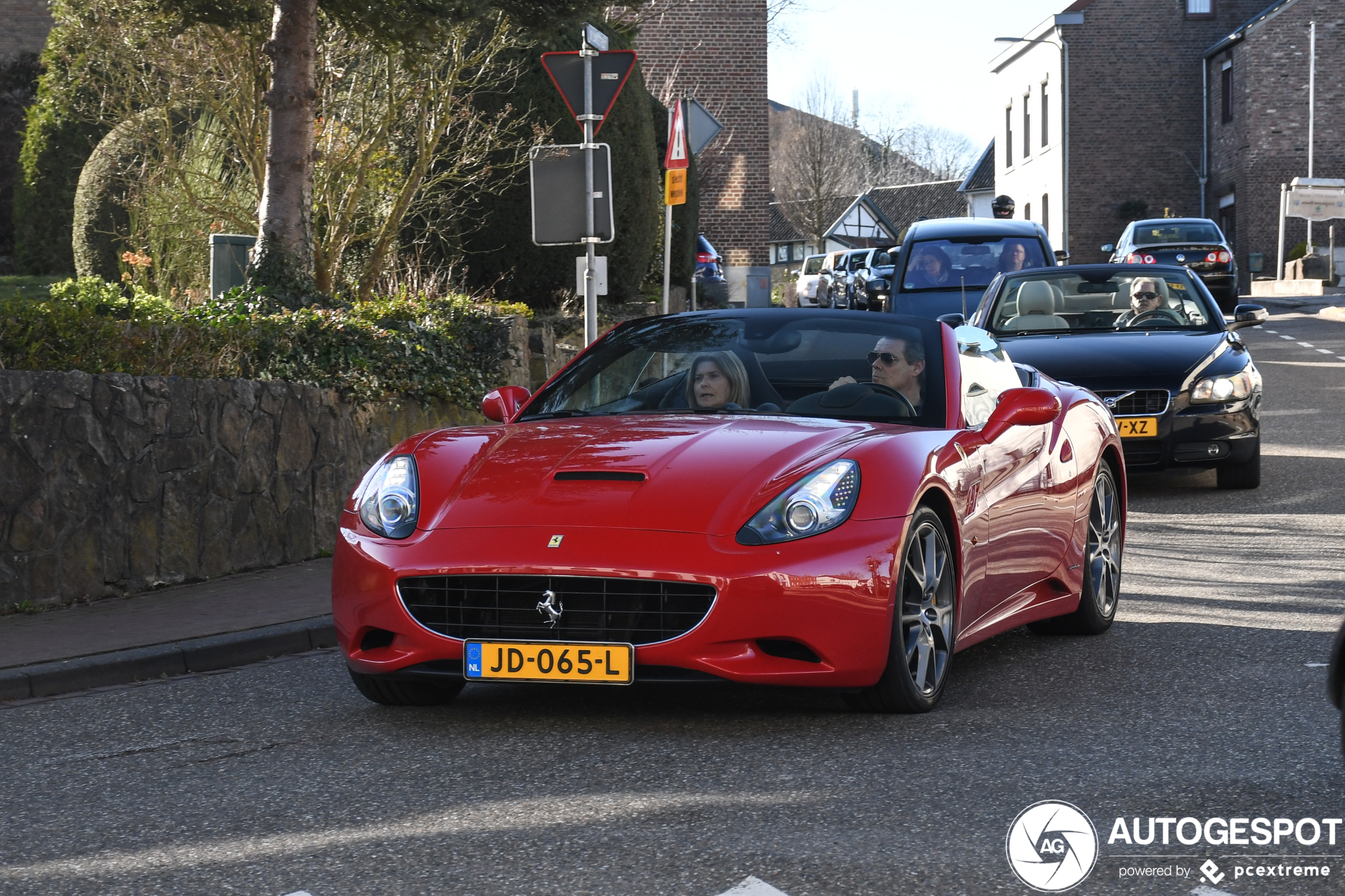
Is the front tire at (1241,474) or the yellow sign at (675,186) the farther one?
Answer: the yellow sign at (675,186)

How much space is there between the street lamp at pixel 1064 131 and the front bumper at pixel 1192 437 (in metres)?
44.7

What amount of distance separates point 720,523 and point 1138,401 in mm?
7265

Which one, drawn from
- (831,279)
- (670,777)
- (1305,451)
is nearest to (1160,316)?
(1305,451)

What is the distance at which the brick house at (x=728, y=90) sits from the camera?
40031 mm

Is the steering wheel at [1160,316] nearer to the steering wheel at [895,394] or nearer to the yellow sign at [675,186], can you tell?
the yellow sign at [675,186]

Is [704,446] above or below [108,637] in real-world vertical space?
above

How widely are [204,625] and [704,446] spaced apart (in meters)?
2.97

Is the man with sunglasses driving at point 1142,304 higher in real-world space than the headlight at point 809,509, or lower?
higher

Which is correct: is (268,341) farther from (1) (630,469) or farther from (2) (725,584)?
(2) (725,584)

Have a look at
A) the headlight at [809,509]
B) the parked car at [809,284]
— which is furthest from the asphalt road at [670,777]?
the parked car at [809,284]

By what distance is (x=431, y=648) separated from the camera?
5359mm

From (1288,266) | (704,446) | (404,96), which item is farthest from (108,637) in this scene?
(1288,266)

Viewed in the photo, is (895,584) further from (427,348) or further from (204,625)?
(427,348)

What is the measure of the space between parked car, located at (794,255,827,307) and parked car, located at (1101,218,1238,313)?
15321 millimetres
